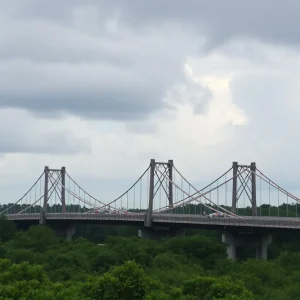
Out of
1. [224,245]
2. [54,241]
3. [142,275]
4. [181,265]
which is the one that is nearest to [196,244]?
[224,245]

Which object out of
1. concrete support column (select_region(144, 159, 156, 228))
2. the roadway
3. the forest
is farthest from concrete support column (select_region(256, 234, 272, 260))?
concrete support column (select_region(144, 159, 156, 228))

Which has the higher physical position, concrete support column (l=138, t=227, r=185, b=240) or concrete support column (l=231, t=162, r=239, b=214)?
concrete support column (l=231, t=162, r=239, b=214)

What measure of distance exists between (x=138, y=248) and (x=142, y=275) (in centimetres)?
5019

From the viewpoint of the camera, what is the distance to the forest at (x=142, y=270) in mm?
47156

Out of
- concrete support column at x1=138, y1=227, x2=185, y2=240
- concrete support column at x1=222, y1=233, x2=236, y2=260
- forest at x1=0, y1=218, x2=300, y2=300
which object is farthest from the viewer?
concrete support column at x1=138, y1=227, x2=185, y2=240

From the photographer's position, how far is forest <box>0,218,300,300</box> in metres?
47.2

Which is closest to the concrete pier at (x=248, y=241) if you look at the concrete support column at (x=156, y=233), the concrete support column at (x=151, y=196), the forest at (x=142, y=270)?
the forest at (x=142, y=270)

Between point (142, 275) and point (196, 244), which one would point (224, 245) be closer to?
point (196, 244)

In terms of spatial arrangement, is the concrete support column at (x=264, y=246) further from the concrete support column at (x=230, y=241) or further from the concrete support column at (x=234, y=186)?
the concrete support column at (x=234, y=186)

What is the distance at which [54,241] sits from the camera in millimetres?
121250

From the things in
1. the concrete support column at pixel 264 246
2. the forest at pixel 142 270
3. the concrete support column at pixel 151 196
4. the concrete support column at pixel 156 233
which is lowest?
the forest at pixel 142 270

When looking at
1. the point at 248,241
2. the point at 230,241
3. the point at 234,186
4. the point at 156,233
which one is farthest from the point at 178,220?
the point at 156,233

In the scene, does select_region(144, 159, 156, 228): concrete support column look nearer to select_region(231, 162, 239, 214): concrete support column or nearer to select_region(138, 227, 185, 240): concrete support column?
select_region(138, 227, 185, 240): concrete support column

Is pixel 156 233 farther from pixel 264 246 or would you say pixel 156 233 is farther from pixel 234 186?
pixel 264 246
